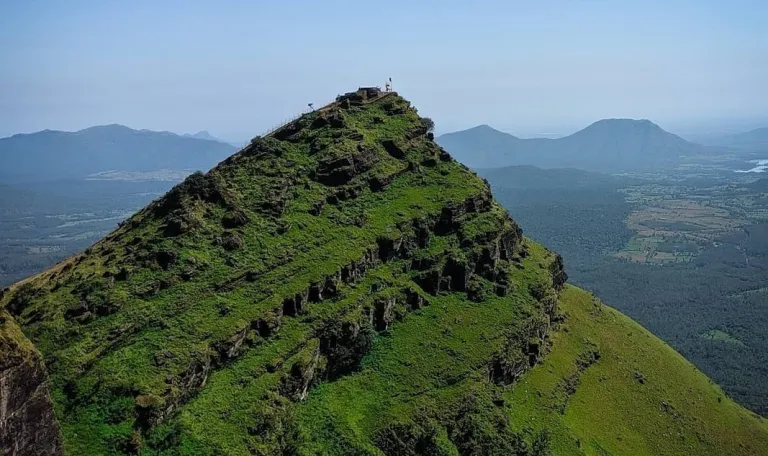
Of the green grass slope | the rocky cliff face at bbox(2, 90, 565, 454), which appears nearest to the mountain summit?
the rocky cliff face at bbox(2, 90, 565, 454)

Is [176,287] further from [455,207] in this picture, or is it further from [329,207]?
[455,207]

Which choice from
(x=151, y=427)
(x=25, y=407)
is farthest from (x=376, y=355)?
(x=25, y=407)

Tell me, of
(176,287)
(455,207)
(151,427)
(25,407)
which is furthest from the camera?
(455,207)

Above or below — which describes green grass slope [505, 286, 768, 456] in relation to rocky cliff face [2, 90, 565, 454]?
below

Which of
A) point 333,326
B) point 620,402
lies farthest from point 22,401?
point 620,402

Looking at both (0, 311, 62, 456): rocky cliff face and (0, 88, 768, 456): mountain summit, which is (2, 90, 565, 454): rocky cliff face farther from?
(0, 311, 62, 456): rocky cliff face

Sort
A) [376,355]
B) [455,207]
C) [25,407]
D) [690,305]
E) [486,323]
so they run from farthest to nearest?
[690,305] < [455,207] < [486,323] < [376,355] < [25,407]

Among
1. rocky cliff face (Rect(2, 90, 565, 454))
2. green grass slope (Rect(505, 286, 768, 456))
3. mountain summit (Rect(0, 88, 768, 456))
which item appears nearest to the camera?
rocky cliff face (Rect(2, 90, 565, 454))

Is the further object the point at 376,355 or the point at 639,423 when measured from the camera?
the point at 639,423
